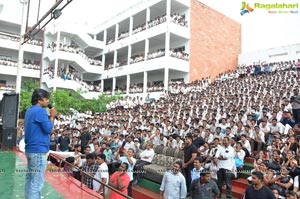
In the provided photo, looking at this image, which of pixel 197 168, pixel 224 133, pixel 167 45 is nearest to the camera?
pixel 197 168

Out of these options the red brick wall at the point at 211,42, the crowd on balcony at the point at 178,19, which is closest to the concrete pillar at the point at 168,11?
the crowd on balcony at the point at 178,19

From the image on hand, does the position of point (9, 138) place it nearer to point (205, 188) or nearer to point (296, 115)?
point (205, 188)

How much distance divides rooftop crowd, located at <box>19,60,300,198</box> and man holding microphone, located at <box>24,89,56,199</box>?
3.43 m

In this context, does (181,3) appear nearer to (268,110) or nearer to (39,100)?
(268,110)

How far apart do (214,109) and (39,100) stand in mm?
9885

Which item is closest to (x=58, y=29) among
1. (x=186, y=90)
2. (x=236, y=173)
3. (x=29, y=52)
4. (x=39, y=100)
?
(x=29, y=52)

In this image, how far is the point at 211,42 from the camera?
2544 centimetres

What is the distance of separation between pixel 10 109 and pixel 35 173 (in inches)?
302

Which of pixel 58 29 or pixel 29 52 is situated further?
pixel 29 52

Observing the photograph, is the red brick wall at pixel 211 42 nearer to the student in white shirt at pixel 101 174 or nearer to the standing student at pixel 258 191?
the student in white shirt at pixel 101 174

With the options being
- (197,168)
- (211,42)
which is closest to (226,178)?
(197,168)

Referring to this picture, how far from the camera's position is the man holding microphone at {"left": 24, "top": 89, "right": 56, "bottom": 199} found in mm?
3172

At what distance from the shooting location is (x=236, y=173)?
7453 millimetres

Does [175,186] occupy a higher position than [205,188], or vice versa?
[205,188]
